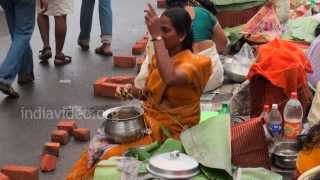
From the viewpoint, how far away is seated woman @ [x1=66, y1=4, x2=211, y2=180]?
3904 mm

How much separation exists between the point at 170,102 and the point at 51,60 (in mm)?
3926

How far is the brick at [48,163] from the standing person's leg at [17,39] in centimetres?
166

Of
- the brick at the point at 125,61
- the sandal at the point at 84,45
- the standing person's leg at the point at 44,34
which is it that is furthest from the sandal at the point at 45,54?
the brick at the point at 125,61

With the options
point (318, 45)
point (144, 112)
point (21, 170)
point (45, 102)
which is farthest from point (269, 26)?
point (21, 170)

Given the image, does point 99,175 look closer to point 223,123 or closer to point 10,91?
point 223,123

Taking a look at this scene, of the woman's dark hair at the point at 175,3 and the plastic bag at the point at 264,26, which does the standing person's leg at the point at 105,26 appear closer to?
the plastic bag at the point at 264,26

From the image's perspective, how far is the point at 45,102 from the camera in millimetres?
6320

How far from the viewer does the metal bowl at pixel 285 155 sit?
400cm

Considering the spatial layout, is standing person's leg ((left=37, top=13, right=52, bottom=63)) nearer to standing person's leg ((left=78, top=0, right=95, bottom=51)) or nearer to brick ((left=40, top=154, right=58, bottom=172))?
standing person's leg ((left=78, top=0, right=95, bottom=51))

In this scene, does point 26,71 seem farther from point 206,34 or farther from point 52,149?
point 206,34

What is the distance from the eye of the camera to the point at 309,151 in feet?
12.0

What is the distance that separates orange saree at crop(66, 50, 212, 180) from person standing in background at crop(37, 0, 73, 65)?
3397mm

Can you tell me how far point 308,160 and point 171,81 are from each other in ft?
3.08

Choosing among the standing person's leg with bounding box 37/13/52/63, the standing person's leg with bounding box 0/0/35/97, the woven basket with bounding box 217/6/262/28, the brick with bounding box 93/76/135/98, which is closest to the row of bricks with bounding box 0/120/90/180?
the brick with bounding box 93/76/135/98
